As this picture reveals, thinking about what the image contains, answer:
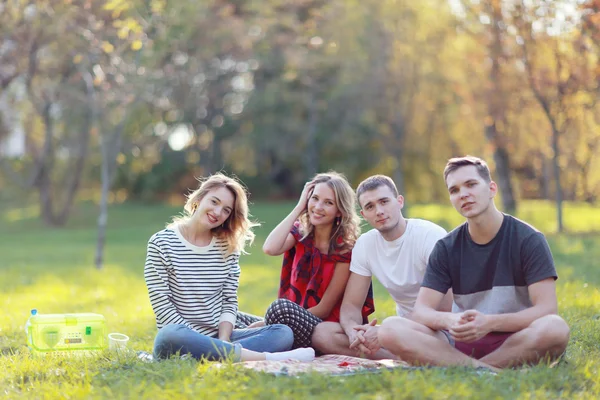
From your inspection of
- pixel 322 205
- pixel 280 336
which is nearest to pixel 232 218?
pixel 322 205

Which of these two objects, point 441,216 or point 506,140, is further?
point 441,216

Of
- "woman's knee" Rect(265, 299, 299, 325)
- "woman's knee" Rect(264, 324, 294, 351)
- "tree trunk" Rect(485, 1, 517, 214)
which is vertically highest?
"tree trunk" Rect(485, 1, 517, 214)

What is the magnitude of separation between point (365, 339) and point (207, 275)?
1288 mm

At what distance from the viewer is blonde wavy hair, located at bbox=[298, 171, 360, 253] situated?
6020 mm

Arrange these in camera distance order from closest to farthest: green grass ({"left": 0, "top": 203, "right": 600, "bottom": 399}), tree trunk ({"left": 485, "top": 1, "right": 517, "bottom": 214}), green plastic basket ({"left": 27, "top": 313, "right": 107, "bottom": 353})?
1. green grass ({"left": 0, "top": 203, "right": 600, "bottom": 399})
2. green plastic basket ({"left": 27, "top": 313, "right": 107, "bottom": 353})
3. tree trunk ({"left": 485, "top": 1, "right": 517, "bottom": 214})

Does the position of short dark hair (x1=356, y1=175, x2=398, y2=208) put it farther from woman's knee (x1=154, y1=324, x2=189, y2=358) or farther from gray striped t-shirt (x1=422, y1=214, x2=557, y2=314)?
woman's knee (x1=154, y1=324, x2=189, y2=358)

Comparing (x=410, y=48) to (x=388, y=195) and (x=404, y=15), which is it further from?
(x=388, y=195)

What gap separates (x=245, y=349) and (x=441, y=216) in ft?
62.8

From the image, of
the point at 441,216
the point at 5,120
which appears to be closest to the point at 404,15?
the point at 441,216

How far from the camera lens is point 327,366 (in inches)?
207

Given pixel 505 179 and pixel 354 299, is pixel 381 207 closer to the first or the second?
pixel 354 299

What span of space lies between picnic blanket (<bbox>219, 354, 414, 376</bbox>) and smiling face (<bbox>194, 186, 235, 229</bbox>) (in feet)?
4.02

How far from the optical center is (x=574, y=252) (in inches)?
555

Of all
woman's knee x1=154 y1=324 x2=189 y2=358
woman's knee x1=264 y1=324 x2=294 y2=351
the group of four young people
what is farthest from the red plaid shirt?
woman's knee x1=154 y1=324 x2=189 y2=358
